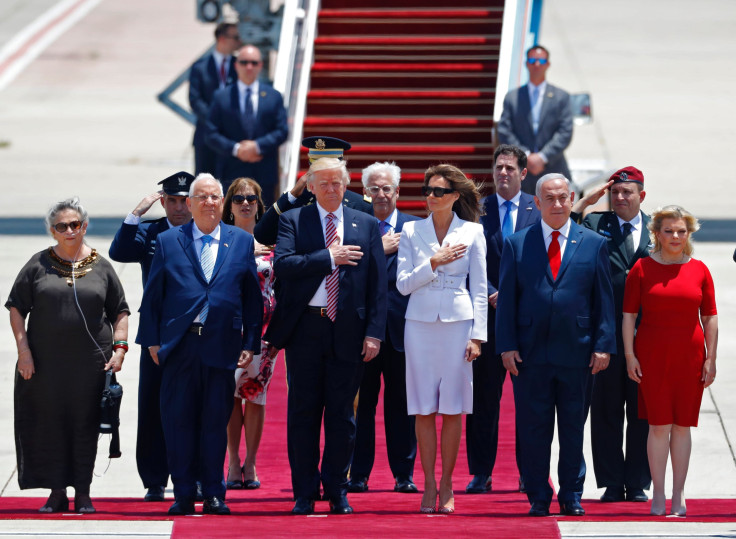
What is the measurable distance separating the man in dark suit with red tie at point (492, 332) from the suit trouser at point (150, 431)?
1.85m

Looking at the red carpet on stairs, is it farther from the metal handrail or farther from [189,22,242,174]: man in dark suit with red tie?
[189,22,242,174]: man in dark suit with red tie

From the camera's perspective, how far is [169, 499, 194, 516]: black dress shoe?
26.0 feet

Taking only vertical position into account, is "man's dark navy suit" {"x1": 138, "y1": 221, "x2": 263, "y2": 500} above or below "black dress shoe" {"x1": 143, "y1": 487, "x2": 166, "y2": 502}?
above

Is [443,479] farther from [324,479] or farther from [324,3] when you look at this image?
[324,3]

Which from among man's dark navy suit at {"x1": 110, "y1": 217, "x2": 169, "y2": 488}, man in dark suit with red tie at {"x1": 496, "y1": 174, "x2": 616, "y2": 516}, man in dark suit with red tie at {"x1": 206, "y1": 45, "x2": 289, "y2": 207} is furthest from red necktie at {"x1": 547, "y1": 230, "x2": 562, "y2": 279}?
man in dark suit with red tie at {"x1": 206, "y1": 45, "x2": 289, "y2": 207}

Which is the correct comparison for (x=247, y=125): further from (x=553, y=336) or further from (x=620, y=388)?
(x=553, y=336)

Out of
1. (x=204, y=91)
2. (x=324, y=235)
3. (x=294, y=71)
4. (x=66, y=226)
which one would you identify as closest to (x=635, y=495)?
(x=324, y=235)

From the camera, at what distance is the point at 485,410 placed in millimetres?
8945

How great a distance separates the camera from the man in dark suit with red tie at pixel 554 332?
26.2ft

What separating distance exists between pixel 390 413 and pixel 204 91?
669 cm

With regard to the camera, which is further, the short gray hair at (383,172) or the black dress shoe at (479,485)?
the black dress shoe at (479,485)

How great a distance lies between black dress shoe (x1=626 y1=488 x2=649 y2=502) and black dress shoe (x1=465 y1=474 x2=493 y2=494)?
2.72 ft

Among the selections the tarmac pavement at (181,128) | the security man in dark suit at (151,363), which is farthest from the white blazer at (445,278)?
the security man in dark suit at (151,363)

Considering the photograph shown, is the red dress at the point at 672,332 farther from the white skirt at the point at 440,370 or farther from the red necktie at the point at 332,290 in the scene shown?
the red necktie at the point at 332,290
